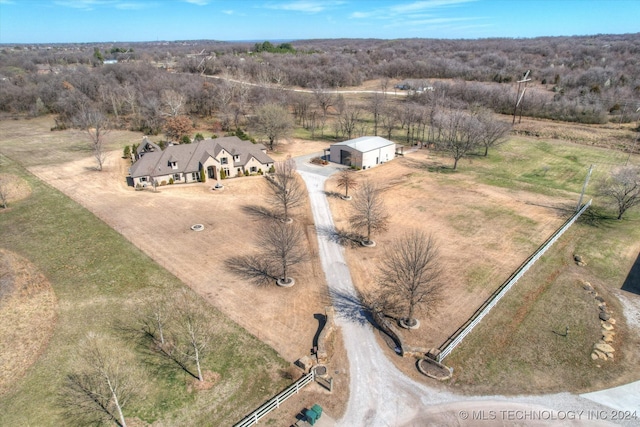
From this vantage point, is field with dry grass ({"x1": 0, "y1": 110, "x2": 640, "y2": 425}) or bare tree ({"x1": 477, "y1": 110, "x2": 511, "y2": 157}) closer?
field with dry grass ({"x1": 0, "y1": 110, "x2": 640, "y2": 425})

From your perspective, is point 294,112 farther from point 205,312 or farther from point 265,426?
point 265,426

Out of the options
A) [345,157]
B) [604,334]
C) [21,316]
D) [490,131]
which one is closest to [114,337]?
[21,316]

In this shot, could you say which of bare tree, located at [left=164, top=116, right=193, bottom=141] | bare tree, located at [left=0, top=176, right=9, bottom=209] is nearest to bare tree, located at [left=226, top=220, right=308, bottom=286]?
bare tree, located at [left=0, top=176, right=9, bottom=209]

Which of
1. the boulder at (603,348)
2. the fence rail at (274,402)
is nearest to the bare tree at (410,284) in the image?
the fence rail at (274,402)

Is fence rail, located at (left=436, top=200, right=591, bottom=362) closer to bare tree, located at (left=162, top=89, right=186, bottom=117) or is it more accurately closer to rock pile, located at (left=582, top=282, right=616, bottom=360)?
rock pile, located at (left=582, top=282, right=616, bottom=360)

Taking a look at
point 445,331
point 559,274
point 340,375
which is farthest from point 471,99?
point 340,375

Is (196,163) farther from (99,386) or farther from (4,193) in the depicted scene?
(99,386)
